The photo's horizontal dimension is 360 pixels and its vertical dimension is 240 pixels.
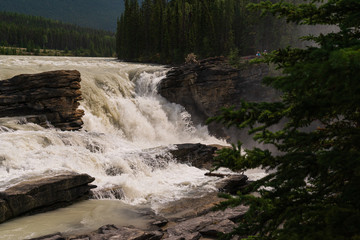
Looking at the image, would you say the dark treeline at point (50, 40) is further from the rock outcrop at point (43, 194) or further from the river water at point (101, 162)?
the rock outcrop at point (43, 194)

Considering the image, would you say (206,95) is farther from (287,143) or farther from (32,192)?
(287,143)

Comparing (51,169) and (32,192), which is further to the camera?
(51,169)

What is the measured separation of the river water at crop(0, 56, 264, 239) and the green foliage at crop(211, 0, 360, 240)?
8.80 m

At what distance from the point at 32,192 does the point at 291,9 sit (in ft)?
39.4

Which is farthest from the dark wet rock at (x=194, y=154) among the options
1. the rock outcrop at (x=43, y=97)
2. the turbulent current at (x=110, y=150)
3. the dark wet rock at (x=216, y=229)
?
the dark wet rock at (x=216, y=229)

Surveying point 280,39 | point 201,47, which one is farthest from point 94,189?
point 280,39

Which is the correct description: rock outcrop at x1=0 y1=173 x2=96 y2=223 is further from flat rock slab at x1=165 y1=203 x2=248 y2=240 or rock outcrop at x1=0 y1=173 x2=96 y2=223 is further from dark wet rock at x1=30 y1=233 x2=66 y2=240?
flat rock slab at x1=165 y1=203 x2=248 y2=240

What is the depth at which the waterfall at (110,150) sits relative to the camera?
15.1 m

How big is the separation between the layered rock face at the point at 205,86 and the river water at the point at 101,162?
601 centimetres

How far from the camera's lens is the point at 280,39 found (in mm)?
58031

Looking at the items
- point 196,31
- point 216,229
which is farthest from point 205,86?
point 216,229

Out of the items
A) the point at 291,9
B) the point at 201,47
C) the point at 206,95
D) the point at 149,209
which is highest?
the point at 201,47

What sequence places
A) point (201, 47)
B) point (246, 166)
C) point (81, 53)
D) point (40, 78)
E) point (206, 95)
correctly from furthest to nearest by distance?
point (81, 53) → point (201, 47) → point (206, 95) → point (40, 78) → point (246, 166)

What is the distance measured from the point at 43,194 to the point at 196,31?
46085 millimetres
